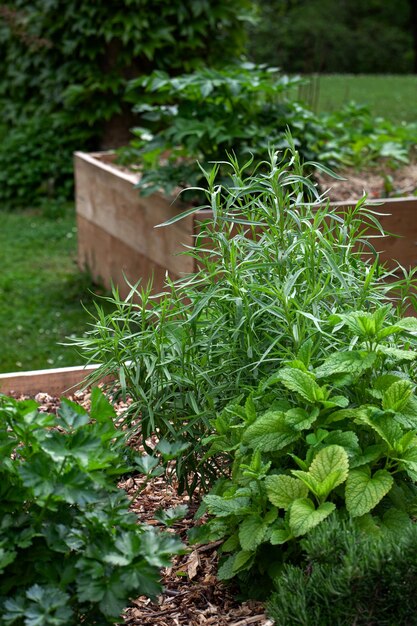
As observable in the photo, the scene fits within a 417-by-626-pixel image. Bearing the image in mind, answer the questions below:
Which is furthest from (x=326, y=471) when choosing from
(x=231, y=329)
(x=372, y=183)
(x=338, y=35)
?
(x=338, y=35)

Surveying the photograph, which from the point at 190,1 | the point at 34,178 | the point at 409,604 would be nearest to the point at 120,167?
the point at 190,1

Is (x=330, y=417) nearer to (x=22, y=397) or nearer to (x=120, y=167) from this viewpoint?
(x=22, y=397)

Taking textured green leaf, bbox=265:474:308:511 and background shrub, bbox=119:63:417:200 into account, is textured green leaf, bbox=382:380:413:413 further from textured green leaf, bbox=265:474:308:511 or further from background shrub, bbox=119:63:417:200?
background shrub, bbox=119:63:417:200

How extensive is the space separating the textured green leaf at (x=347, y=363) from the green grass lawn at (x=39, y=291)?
81.7 inches

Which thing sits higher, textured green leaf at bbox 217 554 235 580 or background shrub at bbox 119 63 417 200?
background shrub at bbox 119 63 417 200

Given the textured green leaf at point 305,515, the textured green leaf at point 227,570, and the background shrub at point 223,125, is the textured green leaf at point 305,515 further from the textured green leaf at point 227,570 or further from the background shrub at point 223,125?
the background shrub at point 223,125

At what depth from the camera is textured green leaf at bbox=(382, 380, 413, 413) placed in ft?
7.15

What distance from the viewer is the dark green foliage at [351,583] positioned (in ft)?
6.01

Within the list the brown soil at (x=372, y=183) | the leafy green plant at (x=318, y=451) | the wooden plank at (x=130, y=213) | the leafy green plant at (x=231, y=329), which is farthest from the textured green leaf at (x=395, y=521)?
the brown soil at (x=372, y=183)

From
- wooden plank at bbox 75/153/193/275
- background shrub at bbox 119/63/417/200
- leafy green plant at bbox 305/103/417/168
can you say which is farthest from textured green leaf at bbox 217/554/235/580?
leafy green plant at bbox 305/103/417/168

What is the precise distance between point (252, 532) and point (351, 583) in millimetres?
347

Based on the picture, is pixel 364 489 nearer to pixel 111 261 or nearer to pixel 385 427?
pixel 385 427

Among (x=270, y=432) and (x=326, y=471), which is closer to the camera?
(x=326, y=471)

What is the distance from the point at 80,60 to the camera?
8.15m
